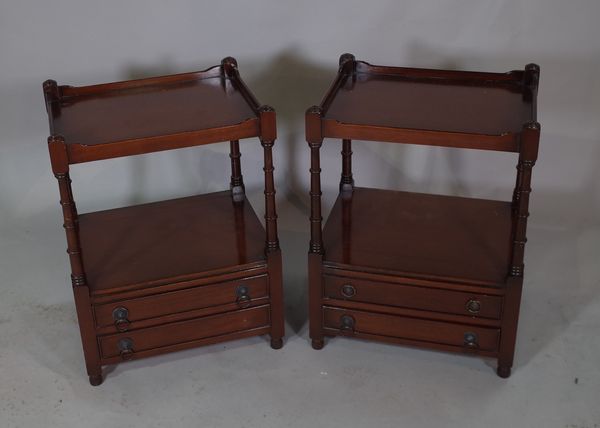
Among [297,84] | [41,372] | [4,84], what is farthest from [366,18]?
[41,372]

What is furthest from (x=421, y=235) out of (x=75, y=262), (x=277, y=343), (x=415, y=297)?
(x=75, y=262)

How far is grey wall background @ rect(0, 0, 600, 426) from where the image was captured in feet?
12.0

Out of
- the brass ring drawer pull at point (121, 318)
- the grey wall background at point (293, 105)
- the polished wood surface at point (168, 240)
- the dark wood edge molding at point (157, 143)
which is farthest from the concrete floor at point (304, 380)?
the dark wood edge molding at point (157, 143)

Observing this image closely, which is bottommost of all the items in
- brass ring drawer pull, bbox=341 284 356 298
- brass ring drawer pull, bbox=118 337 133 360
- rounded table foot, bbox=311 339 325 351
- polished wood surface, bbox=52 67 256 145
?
rounded table foot, bbox=311 339 325 351

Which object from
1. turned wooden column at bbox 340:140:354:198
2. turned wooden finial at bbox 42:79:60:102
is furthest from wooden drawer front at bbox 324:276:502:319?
turned wooden finial at bbox 42:79:60:102

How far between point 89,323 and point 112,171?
1.08m

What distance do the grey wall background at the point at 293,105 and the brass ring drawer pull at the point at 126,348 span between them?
0.97ft

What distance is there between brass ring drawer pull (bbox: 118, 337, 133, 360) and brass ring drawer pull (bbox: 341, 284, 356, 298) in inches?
28.3

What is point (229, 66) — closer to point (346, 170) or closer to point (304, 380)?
point (346, 170)

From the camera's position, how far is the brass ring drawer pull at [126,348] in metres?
3.18

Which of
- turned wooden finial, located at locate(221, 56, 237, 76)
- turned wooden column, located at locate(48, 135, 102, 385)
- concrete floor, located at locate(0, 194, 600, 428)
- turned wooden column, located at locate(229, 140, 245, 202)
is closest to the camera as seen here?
turned wooden column, located at locate(48, 135, 102, 385)

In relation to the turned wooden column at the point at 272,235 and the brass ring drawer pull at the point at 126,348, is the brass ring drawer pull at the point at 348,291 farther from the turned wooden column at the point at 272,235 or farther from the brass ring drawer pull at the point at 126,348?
the brass ring drawer pull at the point at 126,348

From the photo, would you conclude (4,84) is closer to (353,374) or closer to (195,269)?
(195,269)

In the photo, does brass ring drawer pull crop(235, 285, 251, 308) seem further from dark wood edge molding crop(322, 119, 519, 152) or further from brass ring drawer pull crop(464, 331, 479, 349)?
brass ring drawer pull crop(464, 331, 479, 349)
